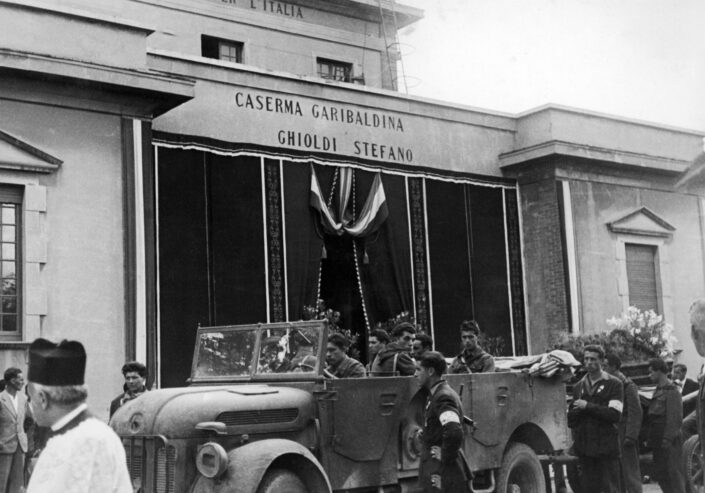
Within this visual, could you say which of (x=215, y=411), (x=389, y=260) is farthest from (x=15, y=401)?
(x=389, y=260)

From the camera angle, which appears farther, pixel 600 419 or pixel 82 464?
pixel 600 419

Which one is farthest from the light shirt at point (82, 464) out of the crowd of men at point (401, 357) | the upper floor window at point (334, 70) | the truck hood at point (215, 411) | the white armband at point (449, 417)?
the upper floor window at point (334, 70)

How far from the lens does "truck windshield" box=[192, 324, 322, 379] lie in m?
8.24

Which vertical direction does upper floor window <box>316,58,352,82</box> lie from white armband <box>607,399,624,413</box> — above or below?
above

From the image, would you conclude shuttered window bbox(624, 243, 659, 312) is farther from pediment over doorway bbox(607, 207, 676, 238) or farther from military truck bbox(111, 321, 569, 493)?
military truck bbox(111, 321, 569, 493)

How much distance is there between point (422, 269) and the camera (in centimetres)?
1719

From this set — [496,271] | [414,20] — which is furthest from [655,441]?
[414,20]

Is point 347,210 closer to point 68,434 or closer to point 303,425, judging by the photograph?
point 303,425

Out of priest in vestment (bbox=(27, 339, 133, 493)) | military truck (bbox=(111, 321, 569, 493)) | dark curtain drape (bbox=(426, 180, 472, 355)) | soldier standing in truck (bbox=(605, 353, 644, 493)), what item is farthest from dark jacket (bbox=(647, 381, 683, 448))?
priest in vestment (bbox=(27, 339, 133, 493))

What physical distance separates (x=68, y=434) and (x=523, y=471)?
6.75m

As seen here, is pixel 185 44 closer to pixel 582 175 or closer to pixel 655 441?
pixel 582 175

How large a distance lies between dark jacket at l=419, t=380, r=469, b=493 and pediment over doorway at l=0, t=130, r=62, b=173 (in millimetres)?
7191

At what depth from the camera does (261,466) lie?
23.1 ft

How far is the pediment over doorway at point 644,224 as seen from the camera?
19.8 m
